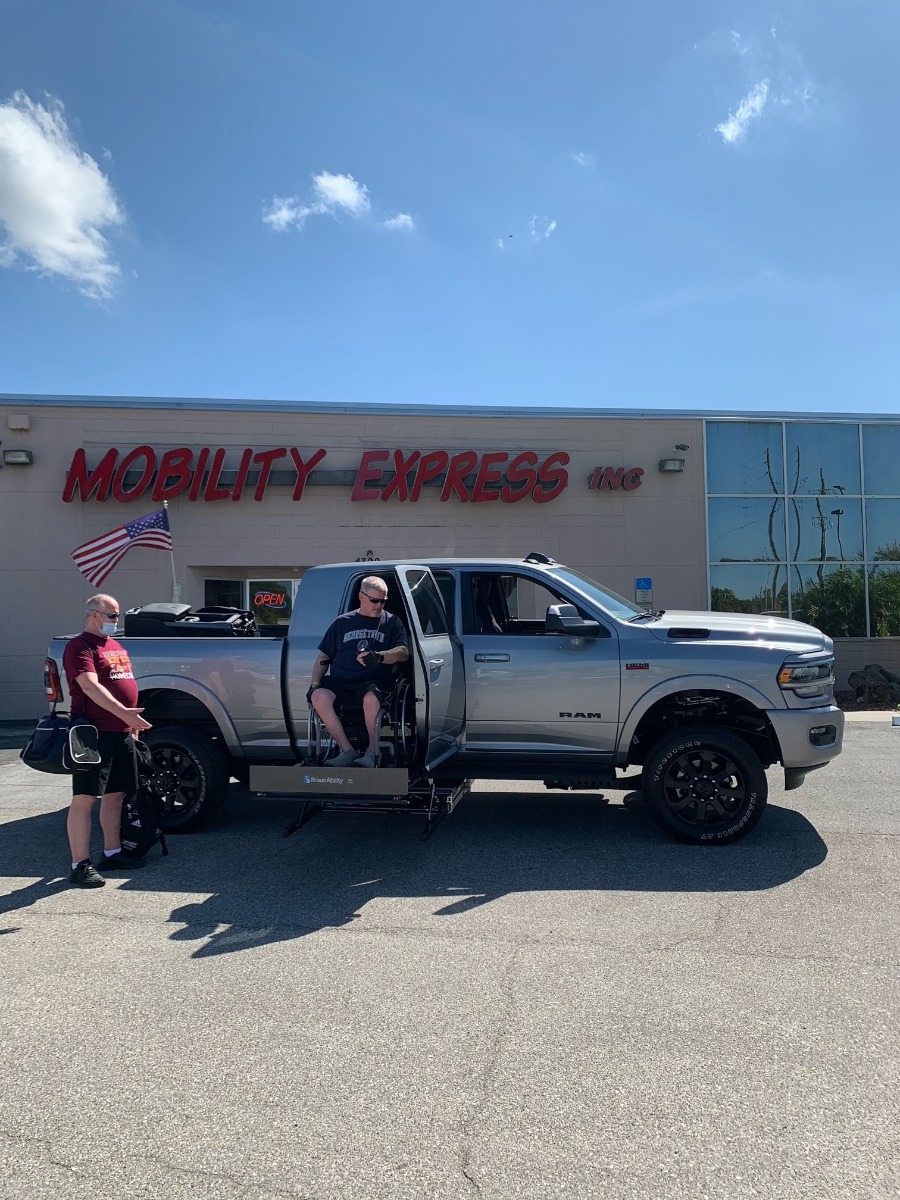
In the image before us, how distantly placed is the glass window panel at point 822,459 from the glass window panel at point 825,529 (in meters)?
0.22

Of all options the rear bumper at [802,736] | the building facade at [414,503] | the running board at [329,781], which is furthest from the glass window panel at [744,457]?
the running board at [329,781]

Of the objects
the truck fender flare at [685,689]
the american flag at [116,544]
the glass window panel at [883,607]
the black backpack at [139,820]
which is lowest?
the black backpack at [139,820]

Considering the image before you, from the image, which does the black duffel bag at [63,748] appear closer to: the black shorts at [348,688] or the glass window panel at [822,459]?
the black shorts at [348,688]

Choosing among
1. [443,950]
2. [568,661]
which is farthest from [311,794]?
[568,661]

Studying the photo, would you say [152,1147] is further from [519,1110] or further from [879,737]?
[879,737]

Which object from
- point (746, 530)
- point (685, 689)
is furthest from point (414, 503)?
point (685, 689)

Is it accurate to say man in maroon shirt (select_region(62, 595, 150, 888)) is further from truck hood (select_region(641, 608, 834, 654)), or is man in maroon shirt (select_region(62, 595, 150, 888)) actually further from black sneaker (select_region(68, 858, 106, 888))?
truck hood (select_region(641, 608, 834, 654))

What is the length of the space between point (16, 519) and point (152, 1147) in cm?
1499

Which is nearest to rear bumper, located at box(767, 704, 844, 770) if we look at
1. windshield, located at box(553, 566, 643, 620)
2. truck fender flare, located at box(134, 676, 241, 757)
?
windshield, located at box(553, 566, 643, 620)

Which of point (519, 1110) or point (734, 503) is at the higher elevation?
point (734, 503)

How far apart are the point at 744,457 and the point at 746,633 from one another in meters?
12.1

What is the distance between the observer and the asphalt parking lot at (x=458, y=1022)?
2686 mm

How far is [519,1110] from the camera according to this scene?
2961 millimetres

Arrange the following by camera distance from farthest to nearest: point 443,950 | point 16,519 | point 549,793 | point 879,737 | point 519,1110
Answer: point 16,519 → point 879,737 → point 549,793 → point 443,950 → point 519,1110
